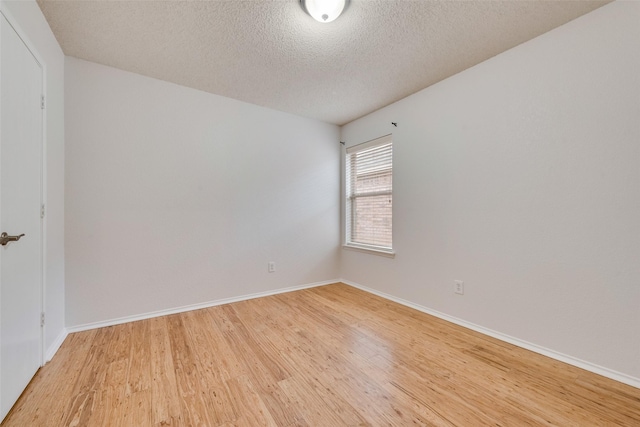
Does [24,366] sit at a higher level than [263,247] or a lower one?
lower

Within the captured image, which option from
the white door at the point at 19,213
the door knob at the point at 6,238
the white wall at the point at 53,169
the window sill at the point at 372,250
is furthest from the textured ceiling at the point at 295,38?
the window sill at the point at 372,250

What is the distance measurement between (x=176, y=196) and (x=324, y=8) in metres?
2.23

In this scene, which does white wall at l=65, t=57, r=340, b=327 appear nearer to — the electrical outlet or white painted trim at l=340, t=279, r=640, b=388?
white painted trim at l=340, t=279, r=640, b=388

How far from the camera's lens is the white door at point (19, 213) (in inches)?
53.2

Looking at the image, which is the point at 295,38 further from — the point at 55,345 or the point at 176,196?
the point at 55,345

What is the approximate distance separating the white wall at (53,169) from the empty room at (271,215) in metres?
0.03

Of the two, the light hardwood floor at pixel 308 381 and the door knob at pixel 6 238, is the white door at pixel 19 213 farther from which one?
the light hardwood floor at pixel 308 381

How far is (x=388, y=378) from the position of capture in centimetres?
168

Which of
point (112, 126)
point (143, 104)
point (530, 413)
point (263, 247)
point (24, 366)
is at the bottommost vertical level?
point (530, 413)

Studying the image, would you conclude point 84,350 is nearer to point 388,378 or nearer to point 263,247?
point 263,247

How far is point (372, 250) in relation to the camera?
136 inches

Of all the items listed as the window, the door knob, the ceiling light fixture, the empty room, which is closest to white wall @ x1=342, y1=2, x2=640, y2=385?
the empty room

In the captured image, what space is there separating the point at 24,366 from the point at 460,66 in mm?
3946

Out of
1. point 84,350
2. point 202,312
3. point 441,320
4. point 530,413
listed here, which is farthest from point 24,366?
point 441,320
